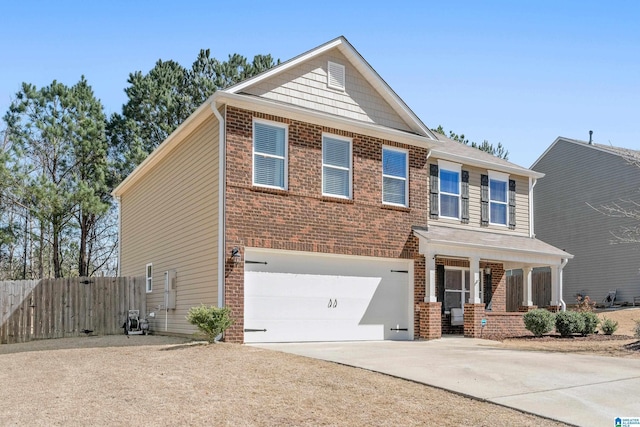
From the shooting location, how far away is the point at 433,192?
63.0 feet

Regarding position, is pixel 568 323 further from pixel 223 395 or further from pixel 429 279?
pixel 223 395

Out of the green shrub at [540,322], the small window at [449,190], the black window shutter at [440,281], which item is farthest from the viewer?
the black window shutter at [440,281]

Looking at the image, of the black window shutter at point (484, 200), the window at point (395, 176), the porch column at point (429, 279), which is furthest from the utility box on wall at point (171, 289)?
the black window shutter at point (484, 200)

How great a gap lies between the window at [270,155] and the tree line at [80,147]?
54.8 ft

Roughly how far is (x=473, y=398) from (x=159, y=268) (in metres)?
12.5

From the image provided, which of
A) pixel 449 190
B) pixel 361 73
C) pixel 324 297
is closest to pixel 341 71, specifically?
pixel 361 73

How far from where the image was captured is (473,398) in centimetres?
857

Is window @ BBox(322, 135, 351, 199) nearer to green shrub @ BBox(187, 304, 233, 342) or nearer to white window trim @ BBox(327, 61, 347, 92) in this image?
white window trim @ BBox(327, 61, 347, 92)

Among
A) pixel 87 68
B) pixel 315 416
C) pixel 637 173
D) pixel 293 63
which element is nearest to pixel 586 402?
pixel 315 416

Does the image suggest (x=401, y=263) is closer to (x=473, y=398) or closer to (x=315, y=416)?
(x=473, y=398)

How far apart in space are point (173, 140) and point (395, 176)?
20.8 ft

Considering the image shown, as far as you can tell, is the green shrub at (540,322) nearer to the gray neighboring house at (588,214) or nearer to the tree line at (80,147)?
the gray neighboring house at (588,214)

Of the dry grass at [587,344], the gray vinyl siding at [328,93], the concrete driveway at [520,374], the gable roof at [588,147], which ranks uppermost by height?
the gable roof at [588,147]

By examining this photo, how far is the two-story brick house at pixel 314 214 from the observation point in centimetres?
1452
